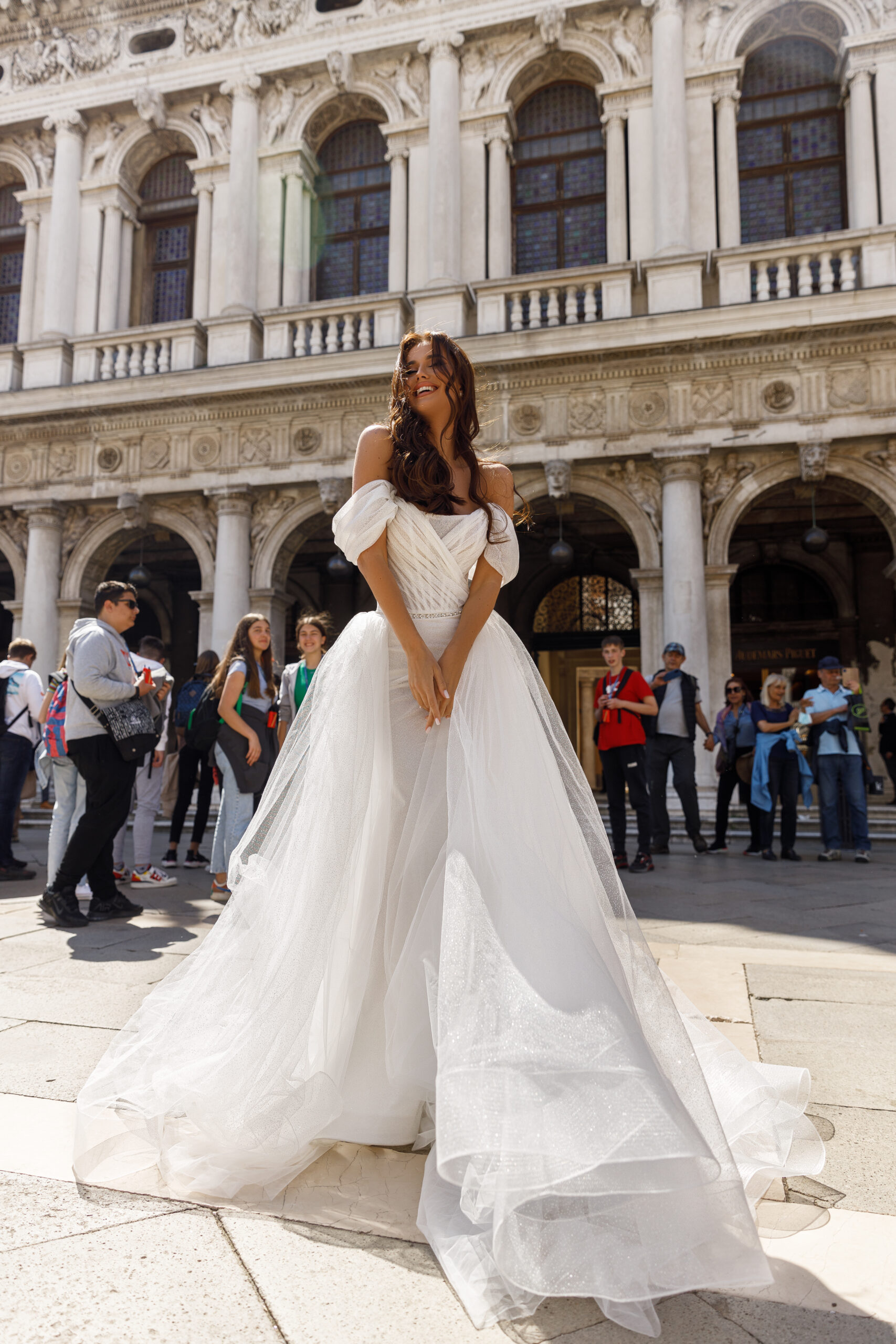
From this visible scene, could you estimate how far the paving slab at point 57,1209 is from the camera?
4.86 ft

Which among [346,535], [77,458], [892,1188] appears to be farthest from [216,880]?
[77,458]

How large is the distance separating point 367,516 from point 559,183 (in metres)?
13.2

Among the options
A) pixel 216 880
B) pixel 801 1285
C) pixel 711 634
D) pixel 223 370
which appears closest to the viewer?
pixel 801 1285

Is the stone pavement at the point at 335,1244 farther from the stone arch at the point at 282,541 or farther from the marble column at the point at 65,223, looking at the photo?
the marble column at the point at 65,223

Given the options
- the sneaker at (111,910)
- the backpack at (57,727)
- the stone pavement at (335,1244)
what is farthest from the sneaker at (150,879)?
the stone pavement at (335,1244)

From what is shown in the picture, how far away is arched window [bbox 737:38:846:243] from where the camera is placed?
12.3 metres

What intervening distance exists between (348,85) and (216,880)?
42.0ft

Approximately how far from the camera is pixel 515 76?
1302cm

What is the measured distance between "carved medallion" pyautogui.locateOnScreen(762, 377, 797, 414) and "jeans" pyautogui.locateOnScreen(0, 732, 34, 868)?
9137 mm

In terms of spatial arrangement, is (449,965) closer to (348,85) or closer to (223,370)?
(223,370)

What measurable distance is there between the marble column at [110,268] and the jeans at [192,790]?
33.1 feet

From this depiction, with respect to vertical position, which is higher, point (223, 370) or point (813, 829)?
point (223, 370)

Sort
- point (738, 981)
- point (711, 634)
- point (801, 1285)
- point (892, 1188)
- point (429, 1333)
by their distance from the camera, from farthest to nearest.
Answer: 1. point (711, 634)
2. point (738, 981)
3. point (892, 1188)
4. point (801, 1285)
5. point (429, 1333)

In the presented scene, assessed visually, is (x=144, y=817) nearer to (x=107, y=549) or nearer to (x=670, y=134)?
(x=107, y=549)
